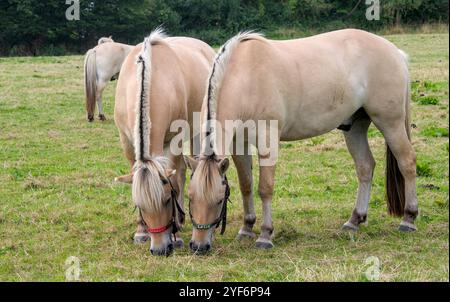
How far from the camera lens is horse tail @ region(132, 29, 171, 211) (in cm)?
475

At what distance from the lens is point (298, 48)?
592 cm

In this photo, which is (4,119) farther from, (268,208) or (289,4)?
(289,4)

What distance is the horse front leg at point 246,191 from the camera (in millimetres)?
5836

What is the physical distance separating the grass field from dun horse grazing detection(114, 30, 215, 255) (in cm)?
36

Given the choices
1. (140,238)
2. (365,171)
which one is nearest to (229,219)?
(140,238)

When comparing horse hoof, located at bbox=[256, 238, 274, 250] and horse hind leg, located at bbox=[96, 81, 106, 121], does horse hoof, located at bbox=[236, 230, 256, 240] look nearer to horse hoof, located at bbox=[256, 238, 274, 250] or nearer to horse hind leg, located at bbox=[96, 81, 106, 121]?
horse hoof, located at bbox=[256, 238, 274, 250]

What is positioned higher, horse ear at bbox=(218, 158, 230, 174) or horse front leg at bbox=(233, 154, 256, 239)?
horse ear at bbox=(218, 158, 230, 174)

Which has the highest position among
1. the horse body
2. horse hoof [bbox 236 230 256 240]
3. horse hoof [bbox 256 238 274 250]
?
the horse body

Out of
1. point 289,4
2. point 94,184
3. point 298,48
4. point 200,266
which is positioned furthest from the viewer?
point 289,4

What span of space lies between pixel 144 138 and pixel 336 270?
175 centimetres

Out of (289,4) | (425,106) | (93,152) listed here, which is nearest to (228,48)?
(93,152)

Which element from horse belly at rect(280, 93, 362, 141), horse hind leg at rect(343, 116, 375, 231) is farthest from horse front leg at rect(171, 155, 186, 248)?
horse hind leg at rect(343, 116, 375, 231)

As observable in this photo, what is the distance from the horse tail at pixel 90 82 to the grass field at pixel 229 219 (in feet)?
1.18
